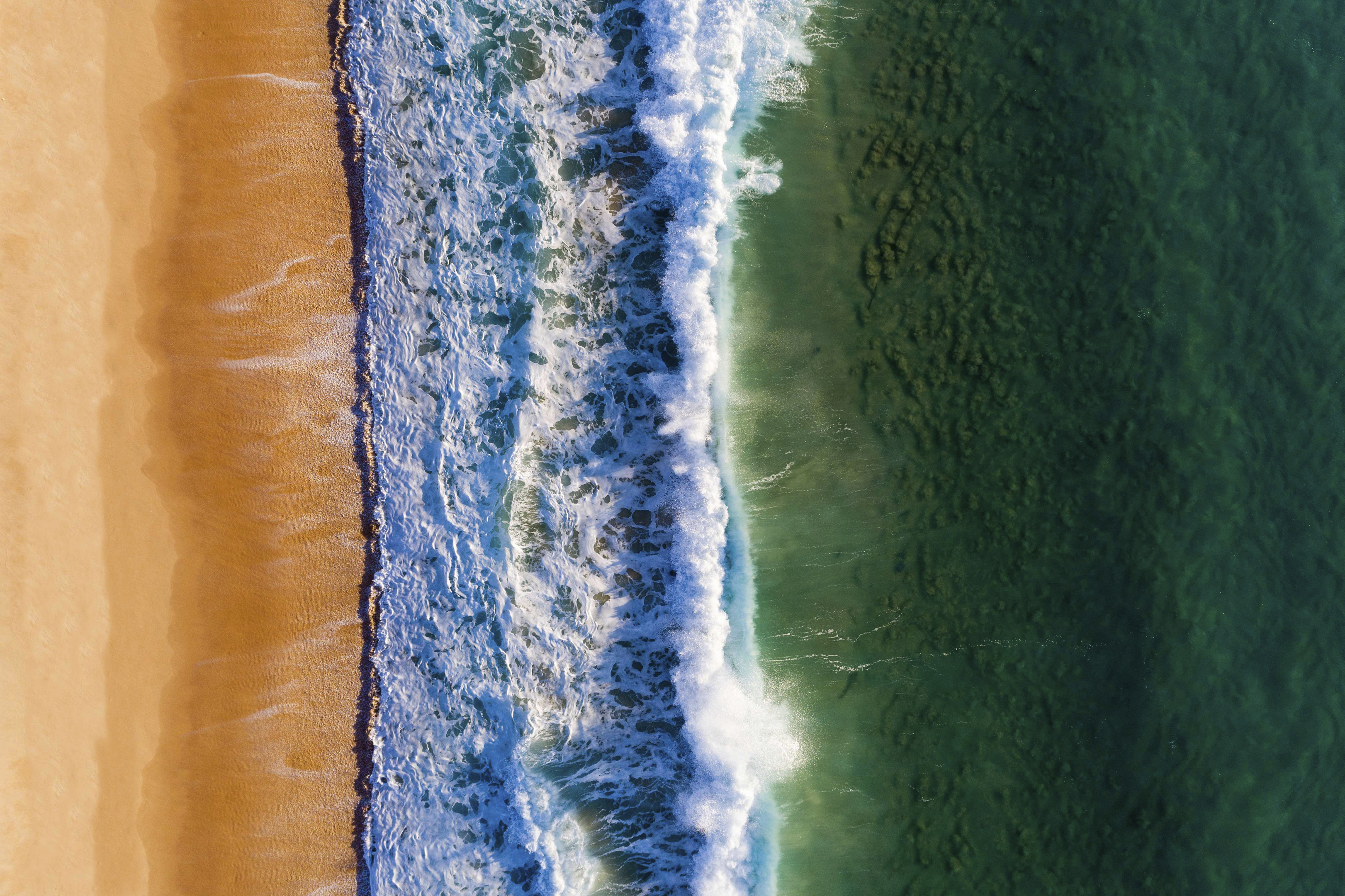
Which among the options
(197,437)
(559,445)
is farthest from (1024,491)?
(197,437)

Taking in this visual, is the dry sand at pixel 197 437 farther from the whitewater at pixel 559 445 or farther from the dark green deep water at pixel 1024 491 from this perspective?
the dark green deep water at pixel 1024 491

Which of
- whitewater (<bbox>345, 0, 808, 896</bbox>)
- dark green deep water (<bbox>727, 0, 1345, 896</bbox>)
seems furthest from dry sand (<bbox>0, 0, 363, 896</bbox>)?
dark green deep water (<bbox>727, 0, 1345, 896</bbox>)

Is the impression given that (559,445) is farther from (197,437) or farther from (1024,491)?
(1024,491)

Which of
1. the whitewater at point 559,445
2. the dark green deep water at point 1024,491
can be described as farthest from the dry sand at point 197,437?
the dark green deep water at point 1024,491

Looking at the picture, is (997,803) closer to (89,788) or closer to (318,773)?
(318,773)

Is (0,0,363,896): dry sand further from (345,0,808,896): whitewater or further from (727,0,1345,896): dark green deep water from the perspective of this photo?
(727,0,1345,896): dark green deep water
